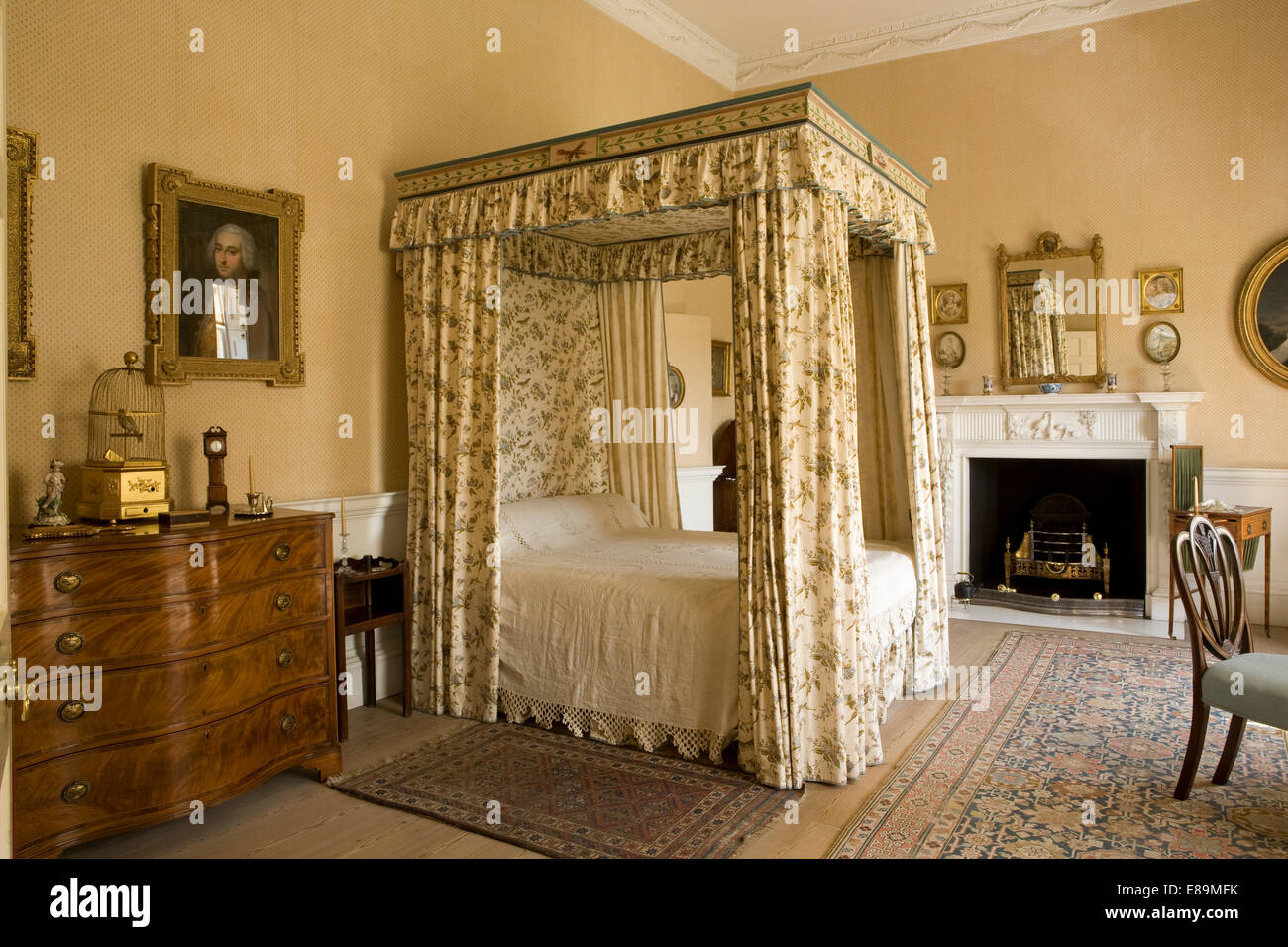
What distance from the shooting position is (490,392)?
14.7ft

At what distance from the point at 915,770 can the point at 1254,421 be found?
4.38 metres

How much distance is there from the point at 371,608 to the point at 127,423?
1504mm

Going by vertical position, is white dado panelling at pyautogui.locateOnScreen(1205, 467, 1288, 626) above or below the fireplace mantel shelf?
below

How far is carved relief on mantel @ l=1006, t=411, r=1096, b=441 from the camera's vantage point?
671 cm

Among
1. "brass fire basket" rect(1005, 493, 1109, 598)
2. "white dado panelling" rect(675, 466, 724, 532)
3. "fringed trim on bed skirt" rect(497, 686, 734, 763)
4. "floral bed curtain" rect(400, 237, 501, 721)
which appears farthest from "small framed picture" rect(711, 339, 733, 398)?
"fringed trim on bed skirt" rect(497, 686, 734, 763)

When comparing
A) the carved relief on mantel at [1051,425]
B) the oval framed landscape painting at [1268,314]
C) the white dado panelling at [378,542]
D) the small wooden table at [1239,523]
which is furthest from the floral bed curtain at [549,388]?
the oval framed landscape painting at [1268,314]

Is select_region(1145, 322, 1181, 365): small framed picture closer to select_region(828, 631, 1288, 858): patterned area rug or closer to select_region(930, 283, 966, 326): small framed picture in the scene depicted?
select_region(930, 283, 966, 326): small framed picture

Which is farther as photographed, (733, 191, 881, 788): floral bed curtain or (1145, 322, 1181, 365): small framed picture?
(1145, 322, 1181, 365): small framed picture

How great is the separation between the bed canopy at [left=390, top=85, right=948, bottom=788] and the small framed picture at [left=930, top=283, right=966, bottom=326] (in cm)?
255

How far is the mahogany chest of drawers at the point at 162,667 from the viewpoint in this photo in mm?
2760

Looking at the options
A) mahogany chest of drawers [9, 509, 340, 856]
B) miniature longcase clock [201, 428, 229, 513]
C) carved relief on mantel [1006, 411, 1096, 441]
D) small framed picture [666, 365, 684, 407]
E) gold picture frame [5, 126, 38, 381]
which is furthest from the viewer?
small framed picture [666, 365, 684, 407]
